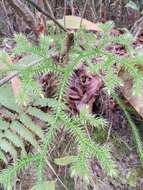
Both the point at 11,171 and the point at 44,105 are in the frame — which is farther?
the point at 44,105

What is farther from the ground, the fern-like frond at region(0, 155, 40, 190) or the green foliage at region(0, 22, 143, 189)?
the green foliage at region(0, 22, 143, 189)

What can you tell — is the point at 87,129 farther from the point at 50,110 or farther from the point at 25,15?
the point at 25,15

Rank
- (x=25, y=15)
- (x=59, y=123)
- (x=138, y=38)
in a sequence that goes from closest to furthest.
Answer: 1. (x=59, y=123)
2. (x=25, y=15)
3. (x=138, y=38)

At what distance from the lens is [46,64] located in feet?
6.27

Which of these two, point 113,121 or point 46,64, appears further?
point 113,121

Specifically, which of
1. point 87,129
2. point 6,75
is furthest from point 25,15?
point 87,129

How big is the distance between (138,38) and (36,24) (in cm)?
74

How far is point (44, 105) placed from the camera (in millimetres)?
2059

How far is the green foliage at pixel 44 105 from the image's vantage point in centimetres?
171

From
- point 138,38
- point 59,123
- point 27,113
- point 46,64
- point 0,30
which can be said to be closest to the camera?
point 59,123

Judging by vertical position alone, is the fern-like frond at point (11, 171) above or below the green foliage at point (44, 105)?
below

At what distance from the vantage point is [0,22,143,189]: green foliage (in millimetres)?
1715

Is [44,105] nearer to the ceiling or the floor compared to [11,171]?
nearer to the ceiling

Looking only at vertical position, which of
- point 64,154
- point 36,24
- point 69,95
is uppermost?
point 36,24
